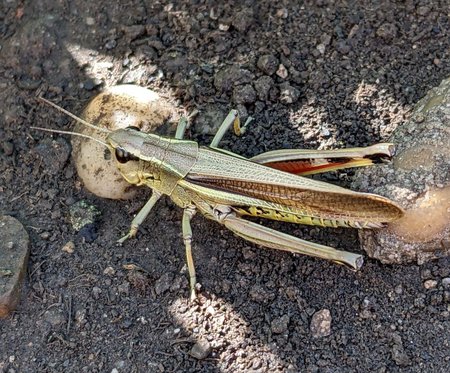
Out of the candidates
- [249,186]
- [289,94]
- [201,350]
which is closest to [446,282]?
[249,186]

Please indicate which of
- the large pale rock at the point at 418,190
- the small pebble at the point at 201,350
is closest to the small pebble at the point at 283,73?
the large pale rock at the point at 418,190

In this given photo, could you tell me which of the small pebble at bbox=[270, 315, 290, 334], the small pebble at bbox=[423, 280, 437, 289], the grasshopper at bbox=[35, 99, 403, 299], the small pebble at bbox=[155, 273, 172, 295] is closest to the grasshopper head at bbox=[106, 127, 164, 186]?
the grasshopper at bbox=[35, 99, 403, 299]

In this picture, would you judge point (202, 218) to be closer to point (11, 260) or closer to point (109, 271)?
point (109, 271)

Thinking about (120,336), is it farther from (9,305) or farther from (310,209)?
(310,209)

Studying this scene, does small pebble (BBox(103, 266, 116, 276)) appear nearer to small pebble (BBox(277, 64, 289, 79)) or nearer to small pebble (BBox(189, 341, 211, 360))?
small pebble (BBox(189, 341, 211, 360))

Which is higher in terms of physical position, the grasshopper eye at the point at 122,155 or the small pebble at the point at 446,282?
the grasshopper eye at the point at 122,155

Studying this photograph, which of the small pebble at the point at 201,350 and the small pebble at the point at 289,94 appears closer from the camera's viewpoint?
the small pebble at the point at 201,350

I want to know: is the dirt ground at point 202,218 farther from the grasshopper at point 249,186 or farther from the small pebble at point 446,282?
the grasshopper at point 249,186
